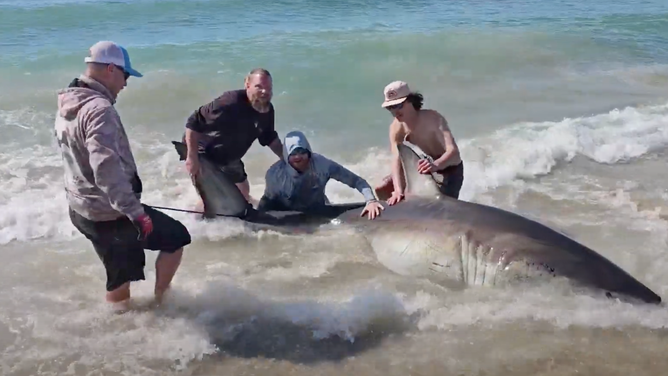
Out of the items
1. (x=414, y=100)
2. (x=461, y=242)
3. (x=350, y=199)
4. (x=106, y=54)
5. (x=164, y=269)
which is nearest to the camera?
(x=106, y=54)

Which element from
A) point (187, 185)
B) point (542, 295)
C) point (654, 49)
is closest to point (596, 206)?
point (542, 295)

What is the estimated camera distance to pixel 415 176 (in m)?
5.08

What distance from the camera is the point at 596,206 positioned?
650 centimetres

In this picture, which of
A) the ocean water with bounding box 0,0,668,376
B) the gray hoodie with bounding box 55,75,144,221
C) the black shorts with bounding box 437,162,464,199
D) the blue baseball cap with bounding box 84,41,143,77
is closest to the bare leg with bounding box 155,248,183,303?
the ocean water with bounding box 0,0,668,376

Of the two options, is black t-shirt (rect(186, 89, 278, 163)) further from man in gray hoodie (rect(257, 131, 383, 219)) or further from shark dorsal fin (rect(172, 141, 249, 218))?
man in gray hoodie (rect(257, 131, 383, 219))

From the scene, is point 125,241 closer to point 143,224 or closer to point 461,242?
point 143,224

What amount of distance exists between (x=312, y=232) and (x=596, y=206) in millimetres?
2927

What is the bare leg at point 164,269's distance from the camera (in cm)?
430

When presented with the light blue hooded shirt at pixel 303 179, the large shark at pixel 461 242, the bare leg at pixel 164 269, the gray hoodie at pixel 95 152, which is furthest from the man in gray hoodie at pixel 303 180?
the gray hoodie at pixel 95 152

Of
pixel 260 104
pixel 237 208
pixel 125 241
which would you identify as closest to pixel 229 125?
pixel 260 104

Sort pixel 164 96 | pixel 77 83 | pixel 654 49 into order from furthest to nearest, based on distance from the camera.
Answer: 1. pixel 654 49
2. pixel 164 96
3. pixel 77 83

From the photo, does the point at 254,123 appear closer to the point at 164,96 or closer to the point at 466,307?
the point at 466,307

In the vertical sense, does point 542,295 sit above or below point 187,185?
above

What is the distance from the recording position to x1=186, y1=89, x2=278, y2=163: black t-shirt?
5.50 meters
